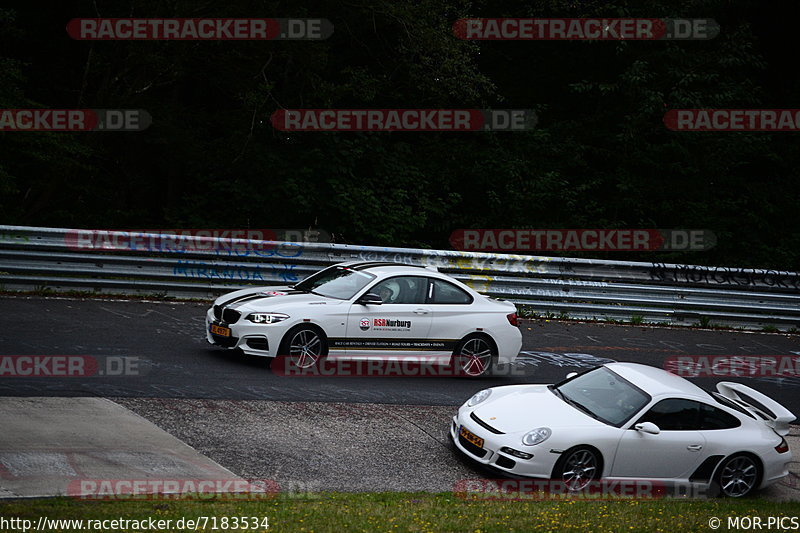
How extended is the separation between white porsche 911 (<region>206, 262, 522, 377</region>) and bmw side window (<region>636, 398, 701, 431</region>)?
11.5ft

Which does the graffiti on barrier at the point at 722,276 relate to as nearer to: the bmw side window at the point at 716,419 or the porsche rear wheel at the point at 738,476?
the bmw side window at the point at 716,419

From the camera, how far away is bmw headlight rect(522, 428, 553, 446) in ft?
29.0

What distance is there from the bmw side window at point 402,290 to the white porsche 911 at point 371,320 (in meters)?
0.01

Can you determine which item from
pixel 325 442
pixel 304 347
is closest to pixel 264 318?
pixel 304 347

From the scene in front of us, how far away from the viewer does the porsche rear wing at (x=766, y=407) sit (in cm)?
984

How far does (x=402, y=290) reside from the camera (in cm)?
1230

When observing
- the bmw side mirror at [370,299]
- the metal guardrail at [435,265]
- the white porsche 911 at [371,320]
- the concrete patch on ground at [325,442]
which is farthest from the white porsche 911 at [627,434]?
the metal guardrail at [435,265]

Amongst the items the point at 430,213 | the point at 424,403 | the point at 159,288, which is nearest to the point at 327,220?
the point at 430,213

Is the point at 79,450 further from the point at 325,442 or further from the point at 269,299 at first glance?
the point at 269,299

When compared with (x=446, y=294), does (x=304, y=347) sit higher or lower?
lower

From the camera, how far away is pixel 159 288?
1577 centimetres

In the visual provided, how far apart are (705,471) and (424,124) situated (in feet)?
48.9

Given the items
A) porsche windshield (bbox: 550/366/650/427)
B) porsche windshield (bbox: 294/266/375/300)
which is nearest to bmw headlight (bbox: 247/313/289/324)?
porsche windshield (bbox: 294/266/375/300)

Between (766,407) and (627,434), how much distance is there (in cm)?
200
